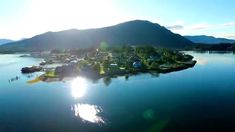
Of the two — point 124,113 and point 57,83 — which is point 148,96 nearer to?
point 124,113

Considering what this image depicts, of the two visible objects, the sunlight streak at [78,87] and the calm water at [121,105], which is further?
the sunlight streak at [78,87]

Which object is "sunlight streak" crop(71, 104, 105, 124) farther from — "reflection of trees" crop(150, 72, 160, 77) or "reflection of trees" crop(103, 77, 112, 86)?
"reflection of trees" crop(150, 72, 160, 77)

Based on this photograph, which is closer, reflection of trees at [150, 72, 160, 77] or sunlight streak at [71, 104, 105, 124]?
sunlight streak at [71, 104, 105, 124]

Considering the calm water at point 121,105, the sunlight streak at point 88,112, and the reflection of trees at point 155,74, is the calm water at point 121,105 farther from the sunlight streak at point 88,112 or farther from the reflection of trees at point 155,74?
the reflection of trees at point 155,74

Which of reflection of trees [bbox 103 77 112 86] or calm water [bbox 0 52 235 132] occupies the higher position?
reflection of trees [bbox 103 77 112 86]

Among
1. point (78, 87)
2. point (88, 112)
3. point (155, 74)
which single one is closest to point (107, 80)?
point (78, 87)

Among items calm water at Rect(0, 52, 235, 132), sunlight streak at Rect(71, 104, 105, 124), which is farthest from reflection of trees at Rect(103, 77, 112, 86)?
sunlight streak at Rect(71, 104, 105, 124)

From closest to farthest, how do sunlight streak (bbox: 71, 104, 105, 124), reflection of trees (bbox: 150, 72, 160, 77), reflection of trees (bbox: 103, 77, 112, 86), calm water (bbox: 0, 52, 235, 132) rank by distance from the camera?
calm water (bbox: 0, 52, 235, 132), sunlight streak (bbox: 71, 104, 105, 124), reflection of trees (bbox: 103, 77, 112, 86), reflection of trees (bbox: 150, 72, 160, 77)

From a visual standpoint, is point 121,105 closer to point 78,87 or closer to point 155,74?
point 78,87

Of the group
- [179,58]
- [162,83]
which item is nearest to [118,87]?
[162,83]

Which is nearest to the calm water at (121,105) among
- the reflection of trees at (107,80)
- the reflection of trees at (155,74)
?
the reflection of trees at (107,80)
